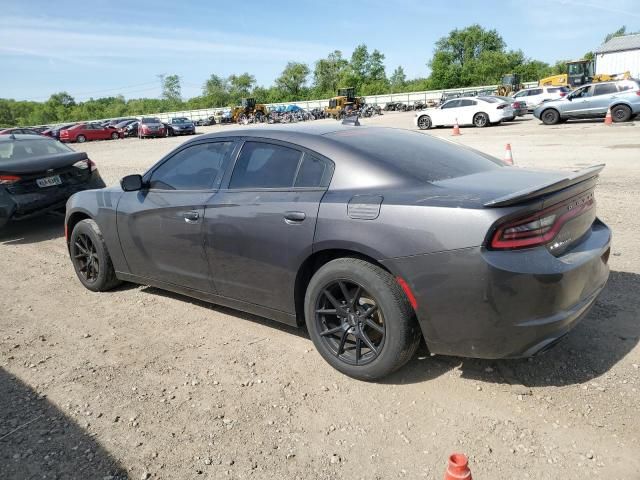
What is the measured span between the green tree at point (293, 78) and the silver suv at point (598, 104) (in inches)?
3535

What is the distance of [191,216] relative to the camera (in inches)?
155

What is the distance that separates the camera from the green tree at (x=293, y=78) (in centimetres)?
10781

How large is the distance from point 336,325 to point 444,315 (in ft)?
2.63

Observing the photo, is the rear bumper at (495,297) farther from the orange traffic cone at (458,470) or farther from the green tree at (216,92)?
the green tree at (216,92)

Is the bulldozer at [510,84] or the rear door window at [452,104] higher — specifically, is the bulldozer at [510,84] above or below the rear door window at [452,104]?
above

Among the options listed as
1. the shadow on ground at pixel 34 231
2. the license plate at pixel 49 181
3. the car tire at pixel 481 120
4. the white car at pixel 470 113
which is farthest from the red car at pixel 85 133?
the license plate at pixel 49 181

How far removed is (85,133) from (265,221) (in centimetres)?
4233

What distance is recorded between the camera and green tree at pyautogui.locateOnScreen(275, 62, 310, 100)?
10781 centimetres

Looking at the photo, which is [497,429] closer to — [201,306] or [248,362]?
[248,362]

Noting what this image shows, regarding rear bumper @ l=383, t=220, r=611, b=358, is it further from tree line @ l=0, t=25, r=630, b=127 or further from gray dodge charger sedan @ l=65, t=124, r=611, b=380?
tree line @ l=0, t=25, r=630, b=127

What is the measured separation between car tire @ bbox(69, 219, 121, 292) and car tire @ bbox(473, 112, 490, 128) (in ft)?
71.1

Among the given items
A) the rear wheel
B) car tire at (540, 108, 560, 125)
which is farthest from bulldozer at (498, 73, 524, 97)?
car tire at (540, 108, 560, 125)

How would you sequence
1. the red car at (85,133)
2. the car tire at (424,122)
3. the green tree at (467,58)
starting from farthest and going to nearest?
the green tree at (467,58) → the red car at (85,133) → the car tire at (424,122)

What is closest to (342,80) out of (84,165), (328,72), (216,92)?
(328,72)
